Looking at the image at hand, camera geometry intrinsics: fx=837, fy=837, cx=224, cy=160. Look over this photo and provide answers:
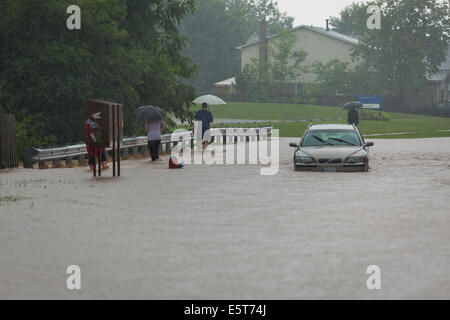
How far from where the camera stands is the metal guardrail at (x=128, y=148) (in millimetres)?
22656

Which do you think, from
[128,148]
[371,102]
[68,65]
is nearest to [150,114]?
[128,148]

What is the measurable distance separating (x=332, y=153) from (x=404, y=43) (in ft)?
224

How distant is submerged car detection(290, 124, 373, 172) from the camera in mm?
21141

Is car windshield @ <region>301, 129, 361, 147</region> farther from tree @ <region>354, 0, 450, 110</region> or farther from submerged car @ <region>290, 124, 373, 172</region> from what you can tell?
tree @ <region>354, 0, 450, 110</region>

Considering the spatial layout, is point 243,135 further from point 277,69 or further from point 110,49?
point 277,69

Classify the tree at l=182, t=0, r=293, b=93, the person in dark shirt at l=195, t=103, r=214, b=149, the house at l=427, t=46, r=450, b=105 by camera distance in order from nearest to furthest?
the person in dark shirt at l=195, t=103, r=214, b=149, the house at l=427, t=46, r=450, b=105, the tree at l=182, t=0, r=293, b=93

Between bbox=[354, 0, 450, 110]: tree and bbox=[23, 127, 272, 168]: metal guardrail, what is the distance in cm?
4939

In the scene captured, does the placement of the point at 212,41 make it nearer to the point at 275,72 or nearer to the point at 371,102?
the point at 275,72

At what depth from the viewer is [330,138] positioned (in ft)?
74.9

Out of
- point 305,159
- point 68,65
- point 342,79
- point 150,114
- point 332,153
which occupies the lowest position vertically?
point 305,159

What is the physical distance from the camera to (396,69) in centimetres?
8762

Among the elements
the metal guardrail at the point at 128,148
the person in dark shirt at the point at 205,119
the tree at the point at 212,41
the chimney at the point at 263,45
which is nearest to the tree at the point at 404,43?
the chimney at the point at 263,45

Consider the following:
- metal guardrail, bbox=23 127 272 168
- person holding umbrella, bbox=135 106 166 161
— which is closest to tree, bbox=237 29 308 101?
metal guardrail, bbox=23 127 272 168

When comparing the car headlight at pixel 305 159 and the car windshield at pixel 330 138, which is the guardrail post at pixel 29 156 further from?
the car windshield at pixel 330 138
